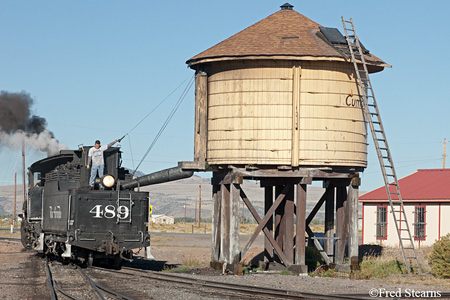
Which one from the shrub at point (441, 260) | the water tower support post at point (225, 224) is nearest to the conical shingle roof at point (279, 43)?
the water tower support post at point (225, 224)

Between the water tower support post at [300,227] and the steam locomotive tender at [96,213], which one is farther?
the steam locomotive tender at [96,213]

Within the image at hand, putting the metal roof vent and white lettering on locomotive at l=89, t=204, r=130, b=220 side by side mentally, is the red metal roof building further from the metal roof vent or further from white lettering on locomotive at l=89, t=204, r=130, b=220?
white lettering on locomotive at l=89, t=204, r=130, b=220

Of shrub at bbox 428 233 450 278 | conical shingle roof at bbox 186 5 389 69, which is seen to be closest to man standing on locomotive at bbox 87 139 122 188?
conical shingle roof at bbox 186 5 389 69

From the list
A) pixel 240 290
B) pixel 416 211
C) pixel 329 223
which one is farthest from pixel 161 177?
pixel 416 211

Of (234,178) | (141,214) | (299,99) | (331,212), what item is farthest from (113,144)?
(331,212)

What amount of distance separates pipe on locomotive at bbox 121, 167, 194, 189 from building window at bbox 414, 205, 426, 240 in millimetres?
17587

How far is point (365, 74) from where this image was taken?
22.6 metres

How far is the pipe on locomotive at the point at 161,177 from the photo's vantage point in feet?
78.6

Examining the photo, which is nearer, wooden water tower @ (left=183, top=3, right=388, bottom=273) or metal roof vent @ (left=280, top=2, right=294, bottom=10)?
wooden water tower @ (left=183, top=3, right=388, bottom=273)

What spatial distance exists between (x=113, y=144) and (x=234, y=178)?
430 centimetres

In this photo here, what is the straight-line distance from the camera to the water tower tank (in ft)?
72.4

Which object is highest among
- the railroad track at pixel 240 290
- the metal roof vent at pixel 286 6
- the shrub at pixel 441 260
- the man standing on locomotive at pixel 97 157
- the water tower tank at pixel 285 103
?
the metal roof vent at pixel 286 6

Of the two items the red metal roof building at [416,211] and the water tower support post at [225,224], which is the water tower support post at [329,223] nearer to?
the water tower support post at [225,224]

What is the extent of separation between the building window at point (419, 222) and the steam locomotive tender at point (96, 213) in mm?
18249
